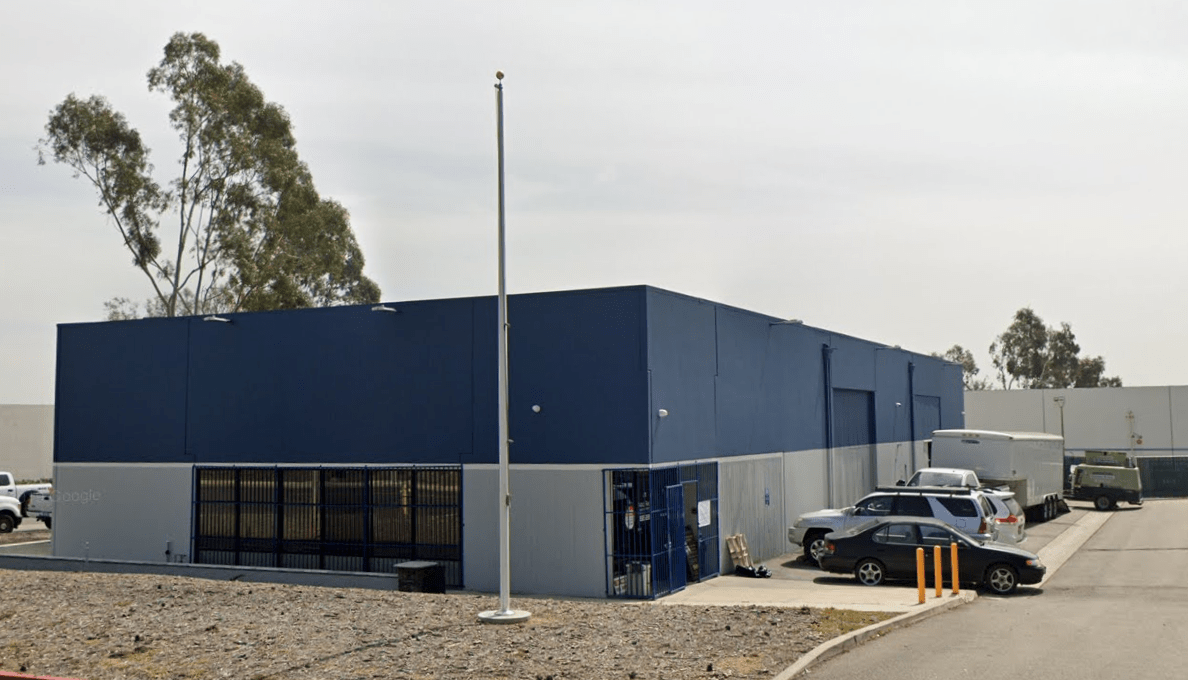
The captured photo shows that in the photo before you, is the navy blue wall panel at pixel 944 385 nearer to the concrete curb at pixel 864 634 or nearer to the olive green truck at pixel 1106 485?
the olive green truck at pixel 1106 485

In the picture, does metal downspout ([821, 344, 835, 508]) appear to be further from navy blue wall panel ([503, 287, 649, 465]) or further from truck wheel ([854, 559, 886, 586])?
navy blue wall panel ([503, 287, 649, 465])

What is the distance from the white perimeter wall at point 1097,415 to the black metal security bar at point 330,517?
169ft

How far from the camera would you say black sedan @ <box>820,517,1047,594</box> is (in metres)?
22.8

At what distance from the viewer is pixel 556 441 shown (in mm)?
23719

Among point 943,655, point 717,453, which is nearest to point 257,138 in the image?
point 717,453

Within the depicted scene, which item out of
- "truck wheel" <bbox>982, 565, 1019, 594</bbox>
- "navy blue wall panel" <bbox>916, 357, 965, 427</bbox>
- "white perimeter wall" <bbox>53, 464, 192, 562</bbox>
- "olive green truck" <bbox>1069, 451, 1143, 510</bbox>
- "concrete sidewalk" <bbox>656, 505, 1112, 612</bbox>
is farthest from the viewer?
"olive green truck" <bbox>1069, 451, 1143, 510</bbox>

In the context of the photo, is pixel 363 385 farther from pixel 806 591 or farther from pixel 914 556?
pixel 914 556

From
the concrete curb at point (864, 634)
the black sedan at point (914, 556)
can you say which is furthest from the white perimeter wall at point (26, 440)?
the concrete curb at point (864, 634)

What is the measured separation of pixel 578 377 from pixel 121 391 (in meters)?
13.0

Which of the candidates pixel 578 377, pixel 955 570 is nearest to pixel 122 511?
pixel 578 377

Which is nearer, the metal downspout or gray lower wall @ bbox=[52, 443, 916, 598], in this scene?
gray lower wall @ bbox=[52, 443, 916, 598]

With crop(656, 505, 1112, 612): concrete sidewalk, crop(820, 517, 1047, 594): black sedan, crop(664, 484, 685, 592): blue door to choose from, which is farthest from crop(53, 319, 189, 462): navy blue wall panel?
crop(820, 517, 1047, 594): black sedan

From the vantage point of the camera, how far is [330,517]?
85.7 ft

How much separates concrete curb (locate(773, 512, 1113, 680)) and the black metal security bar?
32.2 ft
